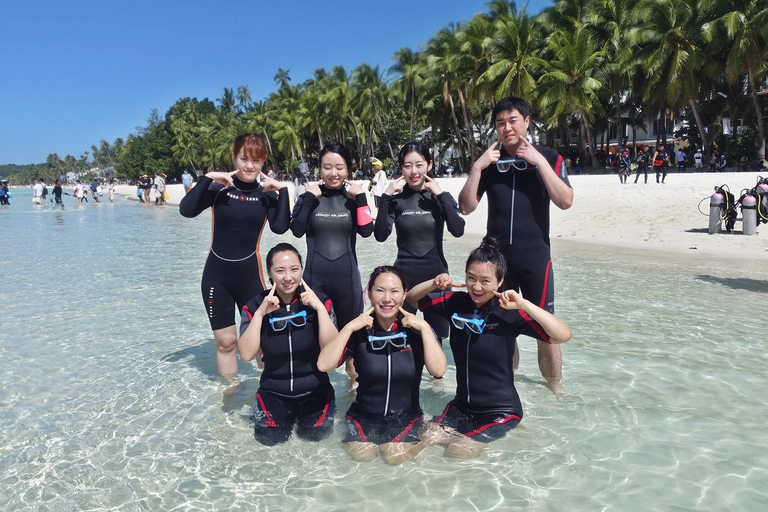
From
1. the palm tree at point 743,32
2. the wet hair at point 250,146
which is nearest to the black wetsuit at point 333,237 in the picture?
the wet hair at point 250,146

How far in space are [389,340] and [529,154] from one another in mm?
1466

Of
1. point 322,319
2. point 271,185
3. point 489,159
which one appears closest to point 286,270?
point 322,319

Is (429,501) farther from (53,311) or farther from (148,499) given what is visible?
(53,311)

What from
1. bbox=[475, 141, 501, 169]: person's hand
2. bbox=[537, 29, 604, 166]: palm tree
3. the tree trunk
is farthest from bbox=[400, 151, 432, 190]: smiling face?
bbox=[537, 29, 604, 166]: palm tree

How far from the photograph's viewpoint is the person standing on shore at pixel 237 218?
404cm

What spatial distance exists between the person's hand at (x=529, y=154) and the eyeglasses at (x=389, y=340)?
1.35 meters

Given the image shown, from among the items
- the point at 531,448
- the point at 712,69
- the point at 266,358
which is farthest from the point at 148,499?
the point at 712,69

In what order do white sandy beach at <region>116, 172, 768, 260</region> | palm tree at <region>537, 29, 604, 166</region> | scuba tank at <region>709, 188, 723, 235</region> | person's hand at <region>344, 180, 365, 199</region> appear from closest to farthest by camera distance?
person's hand at <region>344, 180, 365, 199</region>
white sandy beach at <region>116, 172, 768, 260</region>
scuba tank at <region>709, 188, 723, 235</region>
palm tree at <region>537, 29, 604, 166</region>

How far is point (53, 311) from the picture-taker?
294 inches

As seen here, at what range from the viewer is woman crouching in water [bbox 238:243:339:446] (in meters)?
3.50

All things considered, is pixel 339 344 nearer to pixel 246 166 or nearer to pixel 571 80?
pixel 246 166

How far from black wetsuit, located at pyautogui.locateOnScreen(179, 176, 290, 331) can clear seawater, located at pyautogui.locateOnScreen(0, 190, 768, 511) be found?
899mm

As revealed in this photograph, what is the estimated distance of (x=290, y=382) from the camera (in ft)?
12.0

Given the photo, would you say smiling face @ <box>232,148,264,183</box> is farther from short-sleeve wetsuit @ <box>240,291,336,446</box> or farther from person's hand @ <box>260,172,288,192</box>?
short-sleeve wetsuit @ <box>240,291,336,446</box>
